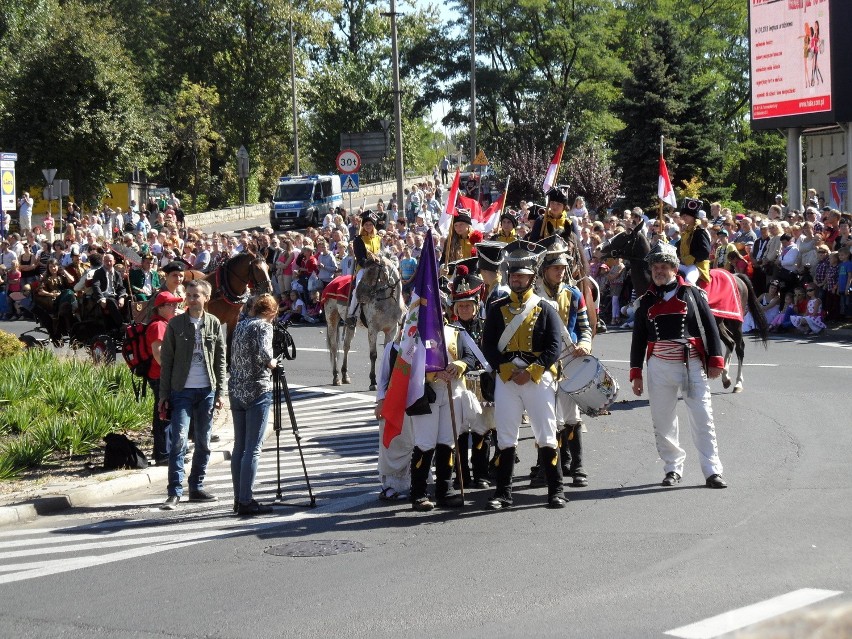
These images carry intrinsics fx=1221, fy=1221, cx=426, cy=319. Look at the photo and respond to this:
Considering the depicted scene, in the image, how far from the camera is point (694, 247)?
14195mm

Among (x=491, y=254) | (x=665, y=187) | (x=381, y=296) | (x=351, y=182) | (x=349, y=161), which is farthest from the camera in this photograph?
(x=351, y=182)

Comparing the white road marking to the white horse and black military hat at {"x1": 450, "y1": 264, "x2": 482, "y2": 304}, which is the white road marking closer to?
black military hat at {"x1": 450, "y1": 264, "x2": 482, "y2": 304}

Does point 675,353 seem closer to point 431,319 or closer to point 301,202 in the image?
point 431,319

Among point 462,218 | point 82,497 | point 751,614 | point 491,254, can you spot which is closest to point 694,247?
point 462,218

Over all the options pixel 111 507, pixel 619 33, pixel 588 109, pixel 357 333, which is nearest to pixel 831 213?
pixel 357 333

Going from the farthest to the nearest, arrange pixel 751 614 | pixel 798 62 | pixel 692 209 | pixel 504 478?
pixel 798 62, pixel 692 209, pixel 504 478, pixel 751 614

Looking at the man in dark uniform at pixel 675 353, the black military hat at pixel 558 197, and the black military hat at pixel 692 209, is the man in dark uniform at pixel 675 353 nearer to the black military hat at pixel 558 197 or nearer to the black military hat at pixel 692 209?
the black military hat at pixel 558 197

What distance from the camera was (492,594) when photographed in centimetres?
741

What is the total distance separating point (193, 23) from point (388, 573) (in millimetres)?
69124

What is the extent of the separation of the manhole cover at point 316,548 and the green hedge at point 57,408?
424cm

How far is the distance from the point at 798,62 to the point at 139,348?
2607 cm

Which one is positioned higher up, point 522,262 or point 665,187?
point 665,187

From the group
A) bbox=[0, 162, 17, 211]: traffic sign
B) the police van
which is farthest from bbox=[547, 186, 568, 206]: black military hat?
the police van

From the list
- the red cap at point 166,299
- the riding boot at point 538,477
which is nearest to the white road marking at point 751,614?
the riding boot at point 538,477
